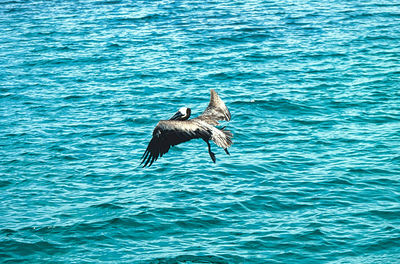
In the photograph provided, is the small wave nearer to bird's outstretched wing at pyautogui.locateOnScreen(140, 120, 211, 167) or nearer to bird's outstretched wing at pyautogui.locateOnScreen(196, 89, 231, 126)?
bird's outstretched wing at pyautogui.locateOnScreen(140, 120, 211, 167)

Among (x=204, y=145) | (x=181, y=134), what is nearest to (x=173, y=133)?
(x=181, y=134)

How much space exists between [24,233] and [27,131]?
24.3 feet

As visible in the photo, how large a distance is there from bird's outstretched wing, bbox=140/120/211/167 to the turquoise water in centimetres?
285

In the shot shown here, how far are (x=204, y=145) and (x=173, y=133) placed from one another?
842cm

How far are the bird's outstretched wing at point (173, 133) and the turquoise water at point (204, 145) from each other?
2852mm

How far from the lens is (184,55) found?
31281 millimetres

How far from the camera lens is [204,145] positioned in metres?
22.0

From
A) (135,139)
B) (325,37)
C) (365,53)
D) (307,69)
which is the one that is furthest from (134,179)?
(325,37)

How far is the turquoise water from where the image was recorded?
15.8 m

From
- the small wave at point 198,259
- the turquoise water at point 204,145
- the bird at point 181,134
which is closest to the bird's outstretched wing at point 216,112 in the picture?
the bird at point 181,134

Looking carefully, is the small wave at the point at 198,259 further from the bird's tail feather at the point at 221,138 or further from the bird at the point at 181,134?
the bird's tail feather at the point at 221,138

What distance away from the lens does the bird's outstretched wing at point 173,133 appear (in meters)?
13.6

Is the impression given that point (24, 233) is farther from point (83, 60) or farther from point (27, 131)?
point (83, 60)

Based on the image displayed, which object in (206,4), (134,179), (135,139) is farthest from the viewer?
(206,4)
